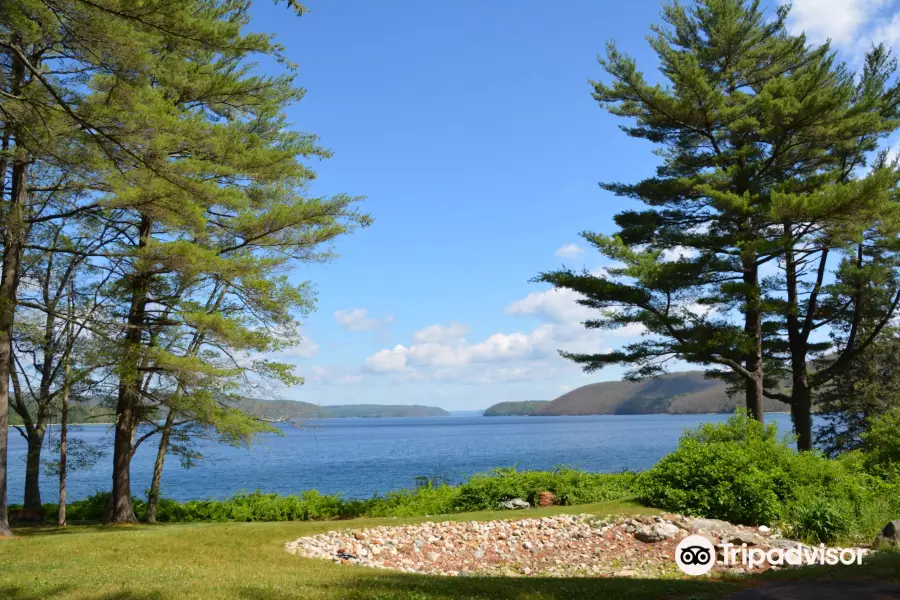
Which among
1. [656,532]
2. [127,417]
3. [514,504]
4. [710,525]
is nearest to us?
[656,532]

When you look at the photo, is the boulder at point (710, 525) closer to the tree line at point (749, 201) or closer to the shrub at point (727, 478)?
the shrub at point (727, 478)

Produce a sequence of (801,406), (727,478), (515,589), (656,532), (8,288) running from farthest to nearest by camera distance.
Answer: (801,406) → (8,288) → (727,478) → (656,532) → (515,589)

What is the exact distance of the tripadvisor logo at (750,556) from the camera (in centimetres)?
852

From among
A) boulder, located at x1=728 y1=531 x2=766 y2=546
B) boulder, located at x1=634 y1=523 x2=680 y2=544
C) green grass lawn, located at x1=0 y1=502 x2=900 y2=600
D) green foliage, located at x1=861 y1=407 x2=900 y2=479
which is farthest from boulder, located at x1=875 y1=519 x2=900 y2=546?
green foliage, located at x1=861 y1=407 x2=900 y2=479

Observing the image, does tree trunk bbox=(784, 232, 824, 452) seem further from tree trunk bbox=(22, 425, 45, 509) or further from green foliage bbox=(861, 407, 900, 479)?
tree trunk bbox=(22, 425, 45, 509)

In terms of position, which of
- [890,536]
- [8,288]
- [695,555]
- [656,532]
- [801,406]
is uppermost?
[8,288]

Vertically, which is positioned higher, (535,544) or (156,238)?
(156,238)

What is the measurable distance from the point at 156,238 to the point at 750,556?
508 inches

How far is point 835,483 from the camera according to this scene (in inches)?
454

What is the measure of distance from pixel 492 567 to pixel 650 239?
1350cm

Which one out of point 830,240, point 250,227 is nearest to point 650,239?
point 830,240

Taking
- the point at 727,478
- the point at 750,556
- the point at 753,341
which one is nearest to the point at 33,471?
the point at 727,478

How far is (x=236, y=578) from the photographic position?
289 inches

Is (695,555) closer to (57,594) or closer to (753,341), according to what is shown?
(57,594)
